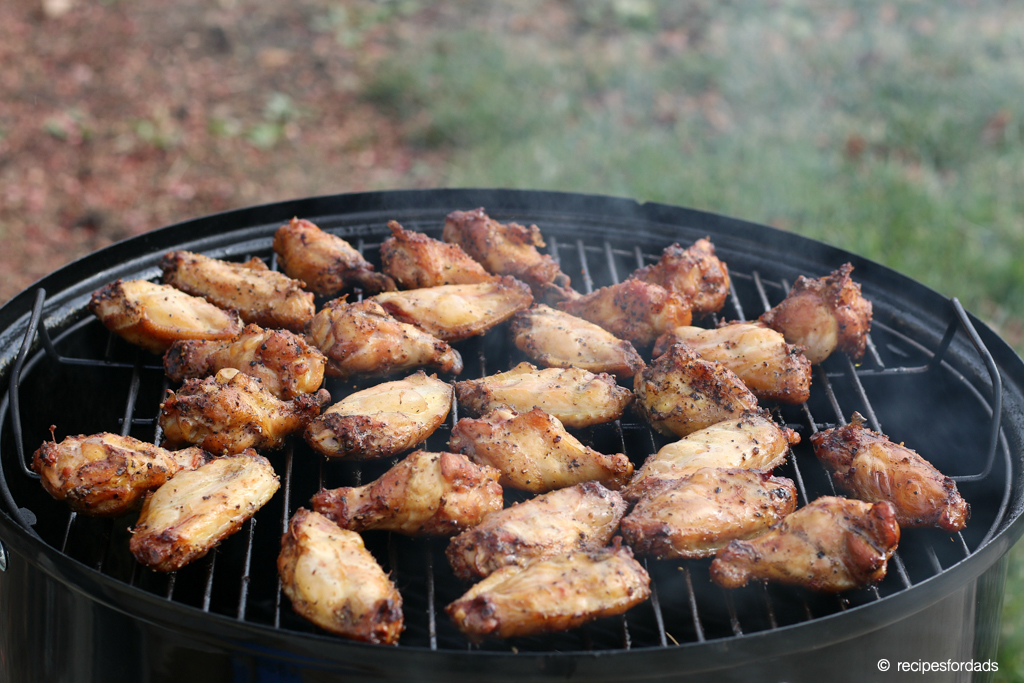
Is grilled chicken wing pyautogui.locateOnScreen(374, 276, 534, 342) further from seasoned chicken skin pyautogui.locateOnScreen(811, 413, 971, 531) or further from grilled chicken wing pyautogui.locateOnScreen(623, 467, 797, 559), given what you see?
seasoned chicken skin pyautogui.locateOnScreen(811, 413, 971, 531)

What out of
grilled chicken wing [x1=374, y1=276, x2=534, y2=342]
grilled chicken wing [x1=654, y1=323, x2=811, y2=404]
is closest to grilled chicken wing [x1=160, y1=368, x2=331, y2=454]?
grilled chicken wing [x1=374, y1=276, x2=534, y2=342]

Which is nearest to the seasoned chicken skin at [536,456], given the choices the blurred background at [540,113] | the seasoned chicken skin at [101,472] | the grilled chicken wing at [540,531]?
the grilled chicken wing at [540,531]

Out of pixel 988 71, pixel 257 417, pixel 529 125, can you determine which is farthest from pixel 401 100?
pixel 257 417

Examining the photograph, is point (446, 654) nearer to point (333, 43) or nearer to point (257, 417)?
point (257, 417)

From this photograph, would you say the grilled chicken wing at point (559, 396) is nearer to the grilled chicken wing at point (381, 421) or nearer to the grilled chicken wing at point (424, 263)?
the grilled chicken wing at point (381, 421)

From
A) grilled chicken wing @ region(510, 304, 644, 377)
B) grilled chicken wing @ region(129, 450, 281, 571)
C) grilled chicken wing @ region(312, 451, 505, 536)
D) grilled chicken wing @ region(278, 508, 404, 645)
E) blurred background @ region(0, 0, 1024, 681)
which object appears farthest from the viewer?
blurred background @ region(0, 0, 1024, 681)

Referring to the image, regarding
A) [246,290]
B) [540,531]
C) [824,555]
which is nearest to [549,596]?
[540,531]
